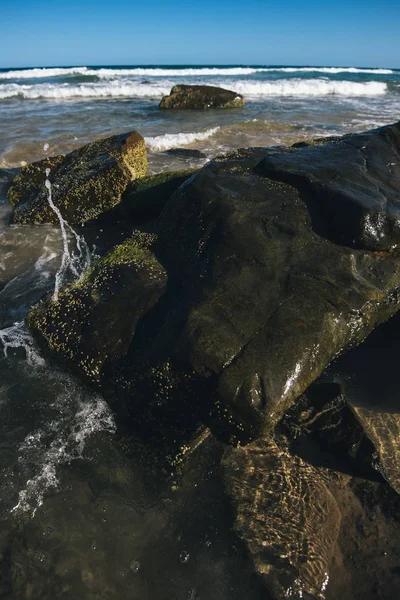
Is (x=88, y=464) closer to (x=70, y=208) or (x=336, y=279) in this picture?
(x=336, y=279)

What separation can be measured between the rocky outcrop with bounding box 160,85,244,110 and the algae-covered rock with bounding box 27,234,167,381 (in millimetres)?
16962

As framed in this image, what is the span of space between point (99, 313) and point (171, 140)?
924 centimetres

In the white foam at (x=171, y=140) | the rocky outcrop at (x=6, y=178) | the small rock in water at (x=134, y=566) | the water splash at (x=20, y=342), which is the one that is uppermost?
the white foam at (x=171, y=140)

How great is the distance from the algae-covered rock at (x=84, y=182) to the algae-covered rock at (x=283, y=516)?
4461mm

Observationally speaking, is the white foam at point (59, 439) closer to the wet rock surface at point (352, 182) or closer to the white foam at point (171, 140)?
the wet rock surface at point (352, 182)

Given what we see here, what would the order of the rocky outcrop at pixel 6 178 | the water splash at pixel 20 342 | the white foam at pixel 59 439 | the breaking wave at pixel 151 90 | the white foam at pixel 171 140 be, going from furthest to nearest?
1. the breaking wave at pixel 151 90
2. the white foam at pixel 171 140
3. the rocky outcrop at pixel 6 178
4. the water splash at pixel 20 342
5. the white foam at pixel 59 439

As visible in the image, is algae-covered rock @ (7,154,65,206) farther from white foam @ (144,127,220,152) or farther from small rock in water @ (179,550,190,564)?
small rock in water @ (179,550,190,564)

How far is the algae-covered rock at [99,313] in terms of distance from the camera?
3061 millimetres

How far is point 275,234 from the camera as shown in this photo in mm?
3365

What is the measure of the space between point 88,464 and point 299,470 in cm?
157

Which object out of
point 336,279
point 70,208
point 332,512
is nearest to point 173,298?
point 336,279

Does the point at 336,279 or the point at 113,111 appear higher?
the point at 113,111

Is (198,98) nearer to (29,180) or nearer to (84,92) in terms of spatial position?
(84,92)

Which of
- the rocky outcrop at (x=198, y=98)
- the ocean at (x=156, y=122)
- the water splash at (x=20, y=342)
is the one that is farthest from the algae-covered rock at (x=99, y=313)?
the rocky outcrop at (x=198, y=98)
